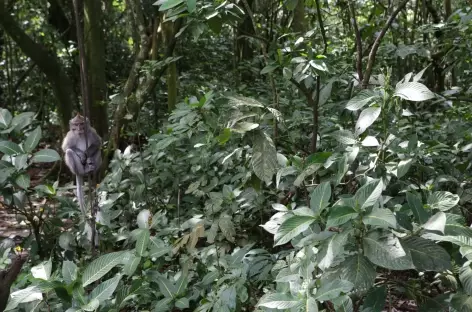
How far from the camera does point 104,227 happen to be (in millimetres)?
2980

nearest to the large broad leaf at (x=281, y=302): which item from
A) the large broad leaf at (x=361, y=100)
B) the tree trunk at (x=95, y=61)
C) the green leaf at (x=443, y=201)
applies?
the green leaf at (x=443, y=201)

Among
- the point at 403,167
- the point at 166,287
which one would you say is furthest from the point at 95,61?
the point at 403,167

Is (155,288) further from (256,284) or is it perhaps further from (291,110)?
(291,110)

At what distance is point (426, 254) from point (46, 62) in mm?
5787

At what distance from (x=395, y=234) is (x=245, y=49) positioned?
23.5ft

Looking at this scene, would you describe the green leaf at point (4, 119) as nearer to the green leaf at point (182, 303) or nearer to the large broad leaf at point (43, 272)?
the large broad leaf at point (43, 272)

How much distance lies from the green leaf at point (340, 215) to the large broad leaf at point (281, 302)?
236 millimetres

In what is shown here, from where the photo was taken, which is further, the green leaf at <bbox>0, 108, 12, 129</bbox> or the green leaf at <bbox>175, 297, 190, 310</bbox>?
the green leaf at <bbox>0, 108, 12, 129</bbox>

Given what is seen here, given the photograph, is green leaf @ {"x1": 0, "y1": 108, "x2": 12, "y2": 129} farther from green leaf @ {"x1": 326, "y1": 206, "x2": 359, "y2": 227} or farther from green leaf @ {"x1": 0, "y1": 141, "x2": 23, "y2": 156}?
green leaf @ {"x1": 326, "y1": 206, "x2": 359, "y2": 227}

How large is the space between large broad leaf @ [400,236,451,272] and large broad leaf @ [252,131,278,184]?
486mm

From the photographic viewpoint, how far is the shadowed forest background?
1.45 m

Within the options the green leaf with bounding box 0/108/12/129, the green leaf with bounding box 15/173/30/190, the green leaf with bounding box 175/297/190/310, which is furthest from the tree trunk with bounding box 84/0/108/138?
the green leaf with bounding box 175/297/190/310

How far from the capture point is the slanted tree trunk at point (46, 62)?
239 inches

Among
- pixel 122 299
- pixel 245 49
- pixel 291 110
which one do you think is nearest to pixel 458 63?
pixel 291 110
